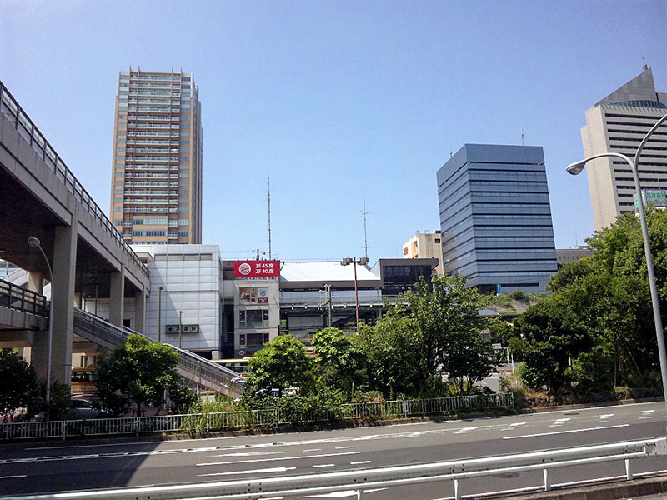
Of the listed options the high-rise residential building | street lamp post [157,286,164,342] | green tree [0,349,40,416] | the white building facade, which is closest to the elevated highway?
green tree [0,349,40,416]

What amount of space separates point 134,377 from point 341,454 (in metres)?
11.1

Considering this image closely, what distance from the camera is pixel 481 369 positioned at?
2430cm

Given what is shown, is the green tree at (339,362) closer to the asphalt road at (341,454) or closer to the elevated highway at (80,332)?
the asphalt road at (341,454)

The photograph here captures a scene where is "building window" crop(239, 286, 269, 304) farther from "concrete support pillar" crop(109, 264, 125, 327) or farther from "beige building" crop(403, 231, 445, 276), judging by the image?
"beige building" crop(403, 231, 445, 276)

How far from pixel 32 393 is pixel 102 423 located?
12.0ft

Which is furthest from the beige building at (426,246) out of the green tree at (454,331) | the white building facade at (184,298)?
the green tree at (454,331)

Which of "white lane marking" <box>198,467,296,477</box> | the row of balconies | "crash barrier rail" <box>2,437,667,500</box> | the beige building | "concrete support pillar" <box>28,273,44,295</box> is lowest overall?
"white lane marking" <box>198,467,296,477</box>

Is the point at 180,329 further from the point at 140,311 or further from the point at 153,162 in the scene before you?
the point at 153,162

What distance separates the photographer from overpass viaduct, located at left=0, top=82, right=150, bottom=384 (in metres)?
21.6

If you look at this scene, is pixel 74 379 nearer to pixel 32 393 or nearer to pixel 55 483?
pixel 32 393

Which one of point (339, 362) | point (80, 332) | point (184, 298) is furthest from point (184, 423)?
point (184, 298)

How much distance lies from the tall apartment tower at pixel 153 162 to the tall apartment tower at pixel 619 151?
11696 centimetres

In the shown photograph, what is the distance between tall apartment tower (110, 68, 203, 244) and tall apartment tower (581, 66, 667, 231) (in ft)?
384

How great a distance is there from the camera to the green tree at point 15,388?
21.1 metres
